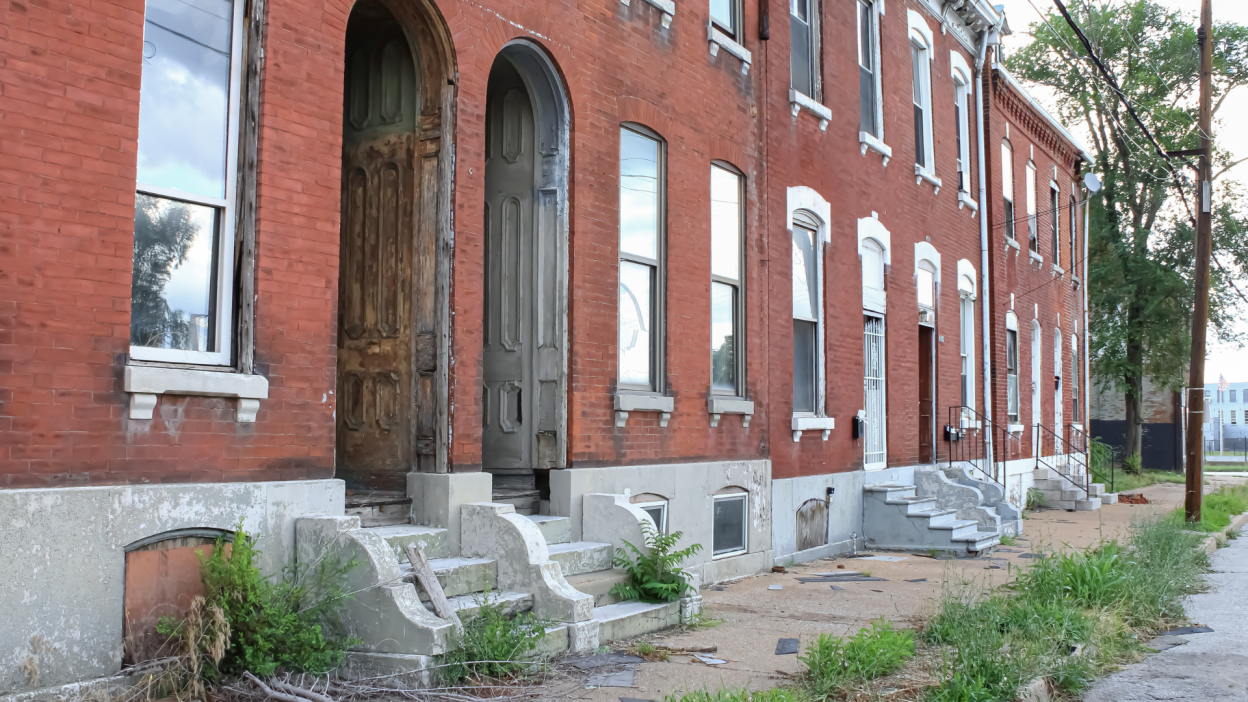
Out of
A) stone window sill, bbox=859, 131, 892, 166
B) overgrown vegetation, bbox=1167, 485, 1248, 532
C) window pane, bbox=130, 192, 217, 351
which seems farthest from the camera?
overgrown vegetation, bbox=1167, 485, 1248, 532

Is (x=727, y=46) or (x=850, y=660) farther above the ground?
(x=727, y=46)

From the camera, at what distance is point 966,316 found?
64.5ft

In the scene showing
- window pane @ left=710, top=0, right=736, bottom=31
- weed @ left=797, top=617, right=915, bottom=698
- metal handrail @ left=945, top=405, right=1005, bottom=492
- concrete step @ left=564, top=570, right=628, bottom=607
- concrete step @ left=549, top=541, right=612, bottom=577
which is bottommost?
weed @ left=797, top=617, right=915, bottom=698

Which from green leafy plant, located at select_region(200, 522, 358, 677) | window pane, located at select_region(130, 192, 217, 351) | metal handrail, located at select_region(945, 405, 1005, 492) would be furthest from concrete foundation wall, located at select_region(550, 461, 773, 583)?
metal handrail, located at select_region(945, 405, 1005, 492)

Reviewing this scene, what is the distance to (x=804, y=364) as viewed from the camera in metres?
13.6

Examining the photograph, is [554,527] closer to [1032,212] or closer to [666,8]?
[666,8]

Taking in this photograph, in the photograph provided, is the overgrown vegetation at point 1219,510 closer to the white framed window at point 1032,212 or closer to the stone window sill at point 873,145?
the white framed window at point 1032,212

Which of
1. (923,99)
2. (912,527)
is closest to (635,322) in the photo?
(912,527)

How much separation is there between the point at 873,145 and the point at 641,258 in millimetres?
6498

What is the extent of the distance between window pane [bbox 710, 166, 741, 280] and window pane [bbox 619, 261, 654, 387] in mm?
1225

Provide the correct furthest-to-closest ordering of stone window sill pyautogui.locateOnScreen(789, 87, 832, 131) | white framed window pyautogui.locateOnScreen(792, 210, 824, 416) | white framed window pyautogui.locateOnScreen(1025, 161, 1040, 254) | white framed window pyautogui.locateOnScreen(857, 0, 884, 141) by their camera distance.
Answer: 1. white framed window pyautogui.locateOnScreen(1025, 161, 1040, 254)
2. white framed window pyautogui.locateOnScreen(857, 0, 884, 141)
3. white framed window pyautogui.locateOnScreen(792, 210, 824, 416)
4. stone window sill pyautogui.locateOnScreen(789, 87, 832, 131)

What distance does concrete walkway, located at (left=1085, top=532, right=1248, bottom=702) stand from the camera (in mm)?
6617

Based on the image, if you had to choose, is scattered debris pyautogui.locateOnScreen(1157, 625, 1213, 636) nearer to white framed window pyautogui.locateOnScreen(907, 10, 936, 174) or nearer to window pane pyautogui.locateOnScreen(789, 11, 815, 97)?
window pane pyautogui.locateOnScreen(789, 11, 815, 97)

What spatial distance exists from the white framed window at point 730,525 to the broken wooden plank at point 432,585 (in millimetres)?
4567
